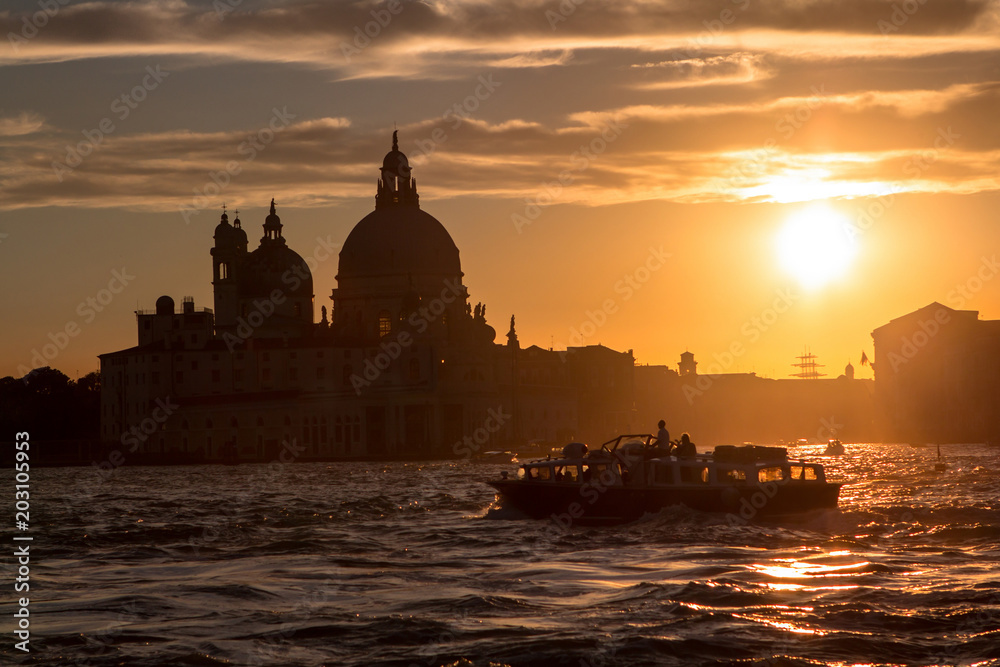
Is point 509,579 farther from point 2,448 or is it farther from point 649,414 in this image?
point 649,414

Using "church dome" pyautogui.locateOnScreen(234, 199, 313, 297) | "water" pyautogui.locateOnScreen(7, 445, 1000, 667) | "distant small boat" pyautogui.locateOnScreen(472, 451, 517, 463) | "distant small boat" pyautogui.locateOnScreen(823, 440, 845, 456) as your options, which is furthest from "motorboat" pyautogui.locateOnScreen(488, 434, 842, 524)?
"church dome" pyautogui.locateOnScreen(234, 199, 313, 297)

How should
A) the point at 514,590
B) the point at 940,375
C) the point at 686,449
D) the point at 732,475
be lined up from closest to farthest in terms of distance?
the point at 514,590, the point at 732,475, the point at 686,449, the point at 940,375

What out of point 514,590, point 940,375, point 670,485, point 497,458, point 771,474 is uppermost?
point 940,375

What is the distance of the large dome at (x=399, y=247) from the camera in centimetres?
11800

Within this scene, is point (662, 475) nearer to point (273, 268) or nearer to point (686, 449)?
point (686, 449)

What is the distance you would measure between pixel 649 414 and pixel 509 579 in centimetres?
16747

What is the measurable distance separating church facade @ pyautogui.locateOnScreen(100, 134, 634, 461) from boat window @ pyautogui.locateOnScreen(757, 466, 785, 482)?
Answer: 68.7 meters

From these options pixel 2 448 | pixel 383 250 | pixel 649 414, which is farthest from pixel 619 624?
pixel 649 414

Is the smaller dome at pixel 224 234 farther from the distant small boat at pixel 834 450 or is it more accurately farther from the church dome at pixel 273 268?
the distant small boat at pixel 834 450

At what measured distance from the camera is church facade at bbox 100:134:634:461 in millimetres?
105938

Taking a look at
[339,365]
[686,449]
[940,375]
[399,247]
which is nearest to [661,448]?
[686,449]

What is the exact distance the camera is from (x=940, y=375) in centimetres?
14775

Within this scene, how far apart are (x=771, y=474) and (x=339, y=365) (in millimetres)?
83445

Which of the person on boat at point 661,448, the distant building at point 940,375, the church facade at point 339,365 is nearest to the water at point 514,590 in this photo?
the person on boat at point 661,448
